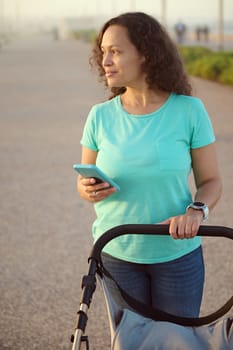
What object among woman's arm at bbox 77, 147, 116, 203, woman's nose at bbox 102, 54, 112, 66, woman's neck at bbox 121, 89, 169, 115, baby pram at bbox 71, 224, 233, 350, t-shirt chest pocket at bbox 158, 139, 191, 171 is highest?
woman's nose at bbox 102, 54, 112, 66

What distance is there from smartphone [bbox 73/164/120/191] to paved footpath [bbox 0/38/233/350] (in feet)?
5.71

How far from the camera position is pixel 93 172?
2805 millimetres

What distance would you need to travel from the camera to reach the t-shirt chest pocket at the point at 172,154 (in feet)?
9.92

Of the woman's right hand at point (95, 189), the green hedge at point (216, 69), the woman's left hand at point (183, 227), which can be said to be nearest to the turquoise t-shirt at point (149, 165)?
the woman's right hand at point (95, 189)

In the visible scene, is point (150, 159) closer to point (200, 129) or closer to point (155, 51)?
point (200, 129)

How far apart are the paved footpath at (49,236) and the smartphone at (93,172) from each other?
1740 millimetres

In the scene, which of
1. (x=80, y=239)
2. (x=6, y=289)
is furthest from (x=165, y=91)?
(x=80, y=239)

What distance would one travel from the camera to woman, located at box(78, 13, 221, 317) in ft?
9.98

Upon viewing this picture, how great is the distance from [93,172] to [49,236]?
3830mm

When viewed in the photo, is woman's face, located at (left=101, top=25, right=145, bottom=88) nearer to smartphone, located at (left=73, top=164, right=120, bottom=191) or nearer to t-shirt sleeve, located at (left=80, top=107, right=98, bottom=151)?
t-shirt sleeve, located at (left=80, top=107, right=98, bottom=151)

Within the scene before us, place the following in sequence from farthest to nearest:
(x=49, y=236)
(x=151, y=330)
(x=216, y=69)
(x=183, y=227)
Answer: (x=216, y=69) < (x=49, y=236) < (x=183, y=227) < (x=151, y=330)

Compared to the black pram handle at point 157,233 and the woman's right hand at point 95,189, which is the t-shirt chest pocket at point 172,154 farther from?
the black pram handle at point 157,233

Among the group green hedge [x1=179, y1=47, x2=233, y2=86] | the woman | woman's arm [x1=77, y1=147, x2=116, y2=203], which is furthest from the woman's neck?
green hedge [x1=179, y1=47, x2=233, y2=86]

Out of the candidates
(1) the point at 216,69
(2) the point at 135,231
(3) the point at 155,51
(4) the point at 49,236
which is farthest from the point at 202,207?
(1) the point at 216,69
